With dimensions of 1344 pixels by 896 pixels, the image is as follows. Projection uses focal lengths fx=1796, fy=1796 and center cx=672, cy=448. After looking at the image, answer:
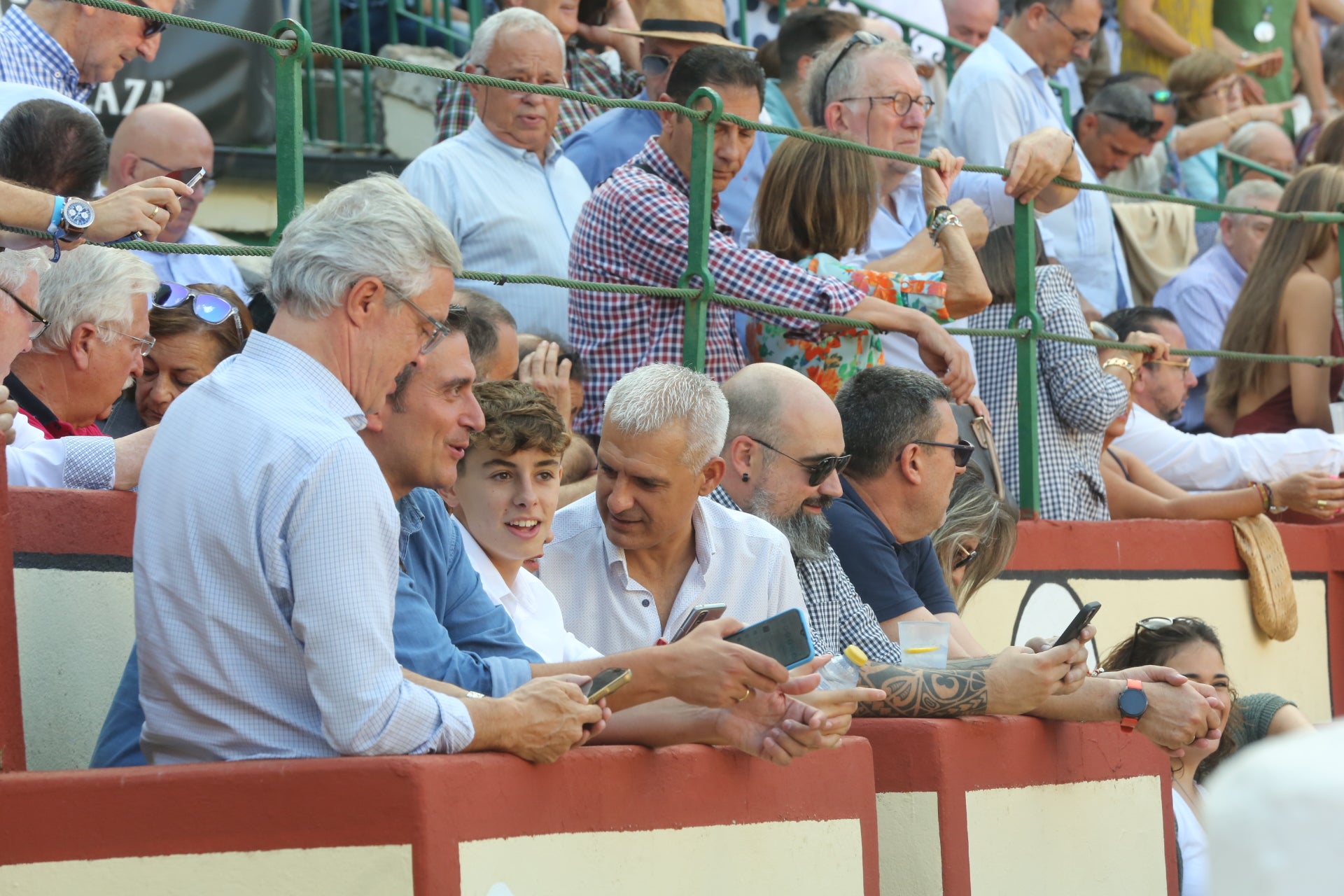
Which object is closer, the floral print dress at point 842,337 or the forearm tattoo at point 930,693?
the forearm tattoo at point 930,693

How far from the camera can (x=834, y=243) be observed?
524 cm

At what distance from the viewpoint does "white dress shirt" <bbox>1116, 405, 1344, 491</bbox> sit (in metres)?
6.61

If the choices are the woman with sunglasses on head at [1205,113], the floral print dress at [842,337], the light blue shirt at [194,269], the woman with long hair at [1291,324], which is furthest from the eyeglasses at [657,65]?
the woman with sunglasses on head at [1205,113]

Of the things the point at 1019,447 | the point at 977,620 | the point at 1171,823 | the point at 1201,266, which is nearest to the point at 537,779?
the point at 1171,823

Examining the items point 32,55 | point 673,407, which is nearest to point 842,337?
point 673,407

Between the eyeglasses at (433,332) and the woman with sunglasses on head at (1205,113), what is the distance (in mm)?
7469

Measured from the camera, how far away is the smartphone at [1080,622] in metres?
3.75

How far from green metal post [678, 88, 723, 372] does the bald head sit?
1686 mm

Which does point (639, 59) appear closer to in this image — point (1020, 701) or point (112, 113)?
point (112, 113)

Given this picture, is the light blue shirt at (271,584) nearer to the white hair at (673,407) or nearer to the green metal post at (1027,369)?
the white hair at (673,407)

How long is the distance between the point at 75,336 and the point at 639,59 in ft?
14.6

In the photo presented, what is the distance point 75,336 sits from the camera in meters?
3.74

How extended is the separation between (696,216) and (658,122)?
5.31 ft

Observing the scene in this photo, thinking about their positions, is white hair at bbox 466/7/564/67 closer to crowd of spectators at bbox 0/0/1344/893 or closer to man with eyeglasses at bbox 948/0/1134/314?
crowd of spectators at bbox 0/0/1344/893
